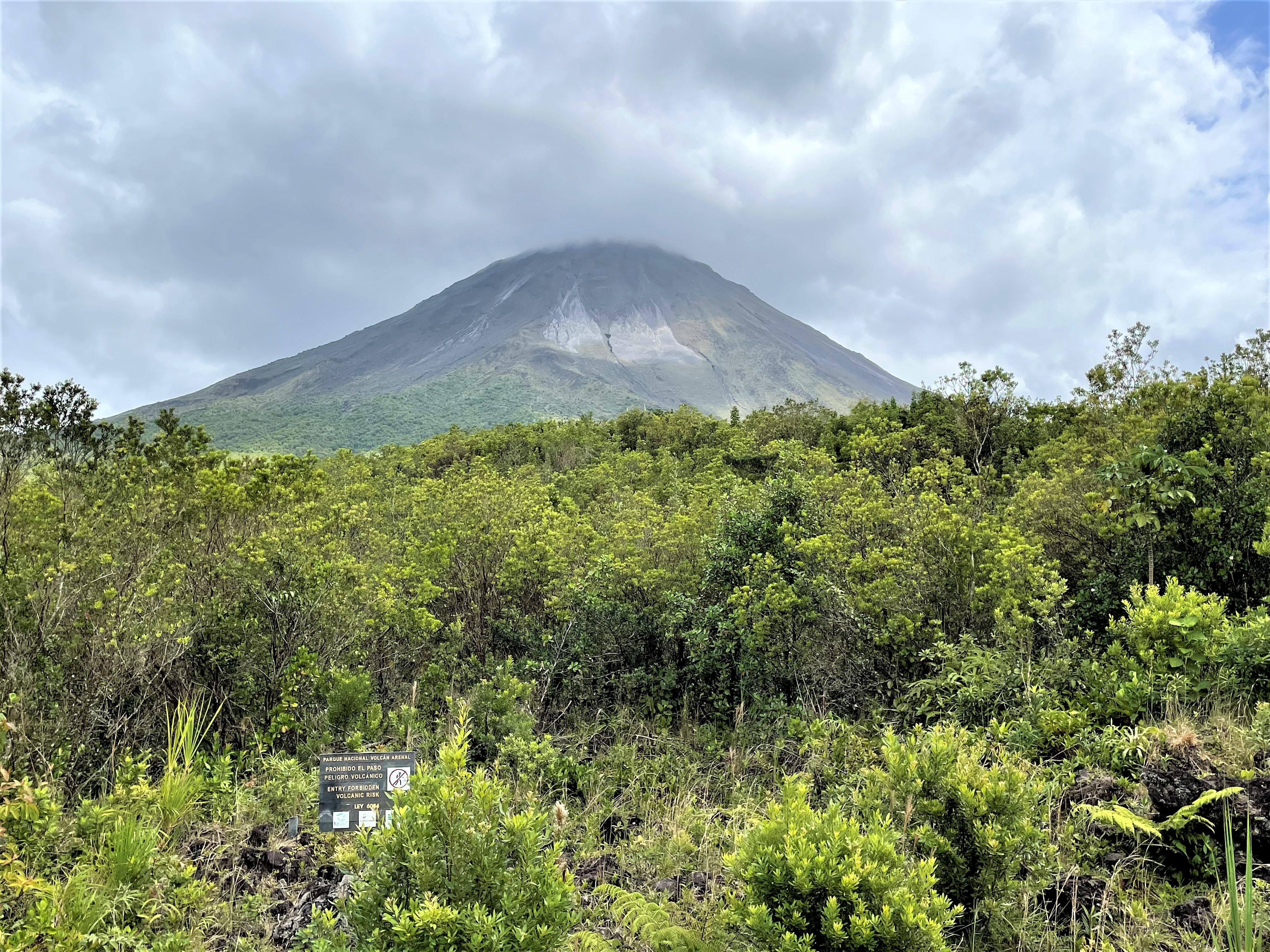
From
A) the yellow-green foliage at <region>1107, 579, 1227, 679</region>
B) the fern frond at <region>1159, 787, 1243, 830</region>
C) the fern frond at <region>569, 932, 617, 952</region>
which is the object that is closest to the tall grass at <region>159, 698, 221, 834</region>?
the fern frond at <region>569, 932, 617, 952</region>

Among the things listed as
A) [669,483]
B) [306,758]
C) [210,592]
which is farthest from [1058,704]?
[669,483]

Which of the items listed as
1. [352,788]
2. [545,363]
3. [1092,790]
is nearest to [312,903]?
[352,788]

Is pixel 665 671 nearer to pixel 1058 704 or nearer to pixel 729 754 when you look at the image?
pixel 729 754

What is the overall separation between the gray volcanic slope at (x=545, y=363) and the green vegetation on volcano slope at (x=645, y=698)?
183ft

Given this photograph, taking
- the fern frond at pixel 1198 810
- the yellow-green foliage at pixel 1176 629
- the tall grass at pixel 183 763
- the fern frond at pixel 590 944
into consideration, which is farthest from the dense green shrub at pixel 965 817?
the tall grass at pixel 183 763

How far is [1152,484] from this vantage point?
6.99 metres

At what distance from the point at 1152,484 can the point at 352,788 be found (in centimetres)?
741

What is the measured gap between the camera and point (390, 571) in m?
8.31

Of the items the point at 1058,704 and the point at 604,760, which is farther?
the point at 604,760

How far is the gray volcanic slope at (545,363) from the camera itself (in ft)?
281

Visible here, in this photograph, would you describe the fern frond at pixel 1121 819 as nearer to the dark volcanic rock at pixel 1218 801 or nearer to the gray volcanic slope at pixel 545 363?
the dark volcanic rock at pixel 1218 801

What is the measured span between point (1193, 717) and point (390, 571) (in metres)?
7.39

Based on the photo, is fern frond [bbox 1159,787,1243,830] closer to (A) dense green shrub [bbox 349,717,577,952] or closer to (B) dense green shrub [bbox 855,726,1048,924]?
(B) dense green shrub [bbox 855,726,1048,924]

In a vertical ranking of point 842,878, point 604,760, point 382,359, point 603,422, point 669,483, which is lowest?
point 604,760
